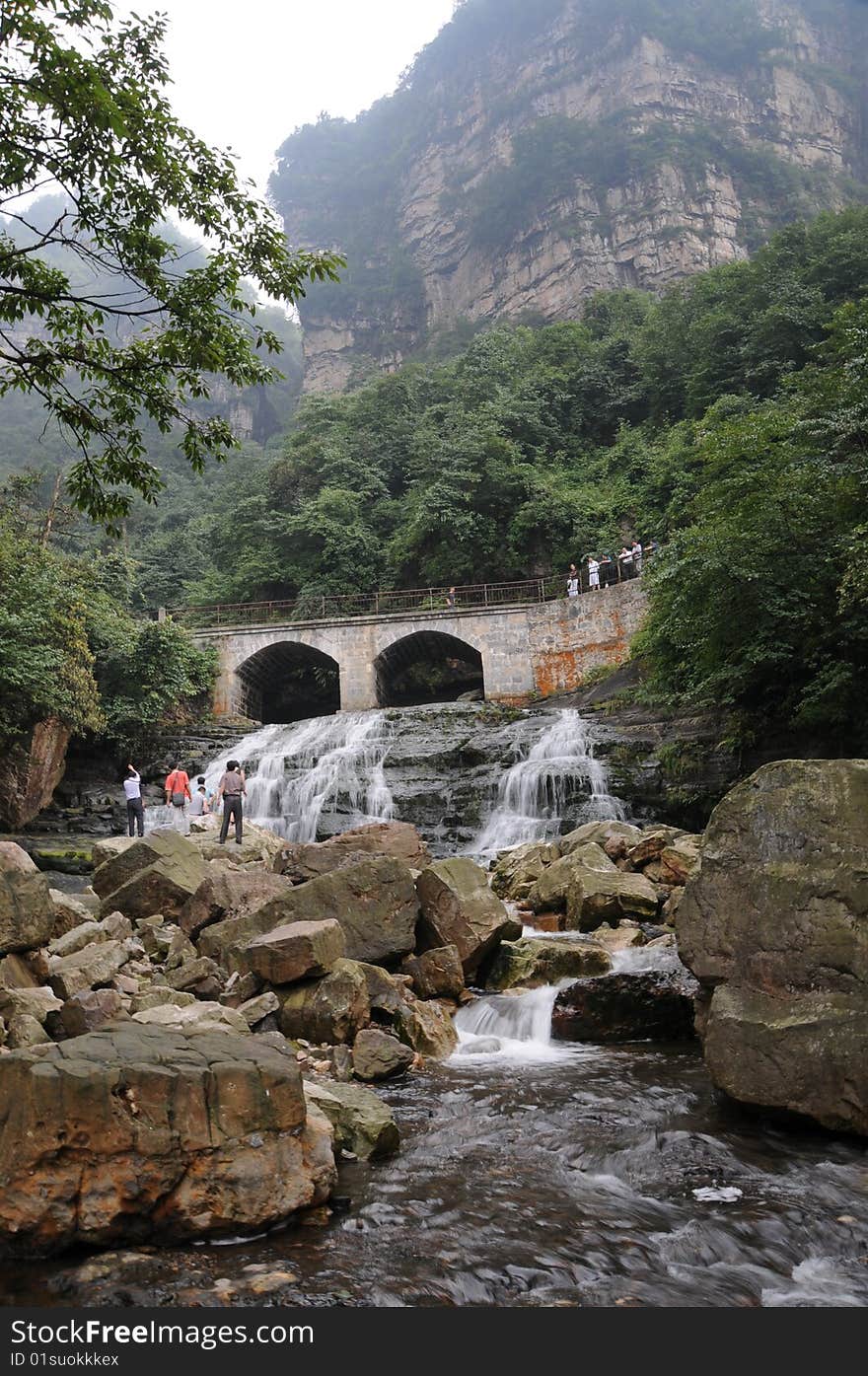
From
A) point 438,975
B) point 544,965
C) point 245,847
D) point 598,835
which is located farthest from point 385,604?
point 438,975

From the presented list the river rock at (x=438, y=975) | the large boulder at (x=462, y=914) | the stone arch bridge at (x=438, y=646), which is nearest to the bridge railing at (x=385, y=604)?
the stone arch bridge at (x=438, y=646)

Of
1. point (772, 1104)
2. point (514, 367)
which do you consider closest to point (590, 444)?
point (514, 367)

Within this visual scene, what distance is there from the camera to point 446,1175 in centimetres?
440

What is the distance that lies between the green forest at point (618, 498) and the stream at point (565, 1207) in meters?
7.62

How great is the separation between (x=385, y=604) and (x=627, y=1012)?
28639 millimetres

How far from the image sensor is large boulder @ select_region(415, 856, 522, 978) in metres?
7.92

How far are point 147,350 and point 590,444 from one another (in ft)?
113

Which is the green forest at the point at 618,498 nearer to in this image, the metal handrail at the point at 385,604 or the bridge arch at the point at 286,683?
the metal handrail at the point at 385,604

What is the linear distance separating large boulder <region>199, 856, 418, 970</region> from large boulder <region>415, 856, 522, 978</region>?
259mm

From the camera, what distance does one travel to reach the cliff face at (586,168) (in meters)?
59.7

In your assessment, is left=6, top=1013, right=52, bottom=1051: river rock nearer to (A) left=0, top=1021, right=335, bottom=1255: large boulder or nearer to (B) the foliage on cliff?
(A) left=0, top=1021, right=335, bottom=1255: large boulder

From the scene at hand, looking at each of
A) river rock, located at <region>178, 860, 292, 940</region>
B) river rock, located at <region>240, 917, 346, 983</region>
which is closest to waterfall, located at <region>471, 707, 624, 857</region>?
river rock, located at <region>178, 860, 292, 940</region>

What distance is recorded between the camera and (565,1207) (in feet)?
13.2

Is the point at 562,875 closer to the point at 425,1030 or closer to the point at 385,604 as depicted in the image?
the point at 425,1030
